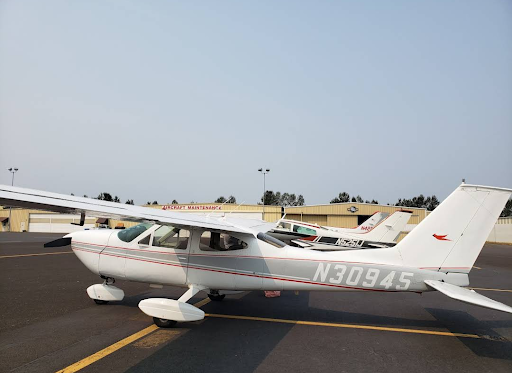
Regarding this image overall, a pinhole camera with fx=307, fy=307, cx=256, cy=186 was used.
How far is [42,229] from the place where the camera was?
5131cm

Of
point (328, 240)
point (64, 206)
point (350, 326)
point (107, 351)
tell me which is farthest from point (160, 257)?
point (328, 240)

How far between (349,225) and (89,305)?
40.0 metres

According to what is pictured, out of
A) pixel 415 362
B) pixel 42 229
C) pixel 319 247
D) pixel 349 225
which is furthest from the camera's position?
pixel 42 229

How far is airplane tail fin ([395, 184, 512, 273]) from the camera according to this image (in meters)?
5.31

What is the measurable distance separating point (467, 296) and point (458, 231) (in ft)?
4.22

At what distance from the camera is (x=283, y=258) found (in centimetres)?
577

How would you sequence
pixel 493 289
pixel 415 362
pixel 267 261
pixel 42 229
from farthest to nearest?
1. pixel 42 229
2. pixel 493 289
3. pixel 267 261
4. pixel 415 362

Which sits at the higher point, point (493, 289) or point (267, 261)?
point (267, 261)

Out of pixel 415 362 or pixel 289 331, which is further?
pixel 289 331

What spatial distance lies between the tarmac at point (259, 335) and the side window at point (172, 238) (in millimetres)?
1430

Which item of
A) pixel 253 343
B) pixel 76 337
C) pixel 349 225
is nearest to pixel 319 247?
pixel 253 343

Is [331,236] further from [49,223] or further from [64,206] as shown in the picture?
[49,223]

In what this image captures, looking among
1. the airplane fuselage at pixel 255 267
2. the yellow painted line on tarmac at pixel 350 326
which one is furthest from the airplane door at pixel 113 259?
the yellow painted line on tarmac at pixel 350 326

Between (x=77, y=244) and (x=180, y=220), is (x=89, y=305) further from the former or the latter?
(x=180, y=220)
